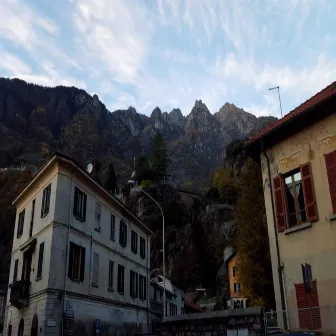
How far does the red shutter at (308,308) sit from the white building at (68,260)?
1395 centimetres

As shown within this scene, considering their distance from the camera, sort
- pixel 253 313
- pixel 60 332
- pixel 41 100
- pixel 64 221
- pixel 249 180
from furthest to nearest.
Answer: pixel 41 100 < pixel 249 180 < pixel 64 221 < pixel 60 332 < pixel 253 313

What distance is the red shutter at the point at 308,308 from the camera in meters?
14.1

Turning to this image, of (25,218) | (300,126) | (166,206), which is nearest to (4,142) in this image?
(166,206)

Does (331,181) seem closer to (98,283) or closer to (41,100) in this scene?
(98,283)

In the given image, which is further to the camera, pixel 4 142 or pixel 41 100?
pixel 41 100

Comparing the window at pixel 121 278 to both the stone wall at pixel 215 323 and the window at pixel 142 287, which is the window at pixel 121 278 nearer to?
the window at pixel 142 287

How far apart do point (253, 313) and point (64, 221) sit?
14.6 m

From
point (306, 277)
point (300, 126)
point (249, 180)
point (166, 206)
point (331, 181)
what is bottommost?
point (306, 277)

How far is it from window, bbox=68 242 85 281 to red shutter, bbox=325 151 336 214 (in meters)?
16.5

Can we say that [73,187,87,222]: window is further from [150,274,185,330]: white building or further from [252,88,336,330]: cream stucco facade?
[150,274,185,330]: white building

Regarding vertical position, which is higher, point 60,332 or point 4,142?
point 4,142

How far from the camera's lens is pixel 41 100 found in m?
160

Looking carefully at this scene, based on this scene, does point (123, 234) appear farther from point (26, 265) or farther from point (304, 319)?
point (304, 319)

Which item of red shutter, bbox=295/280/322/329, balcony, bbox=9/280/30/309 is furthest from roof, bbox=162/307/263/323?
balcony, bbox=9/280/30/309
